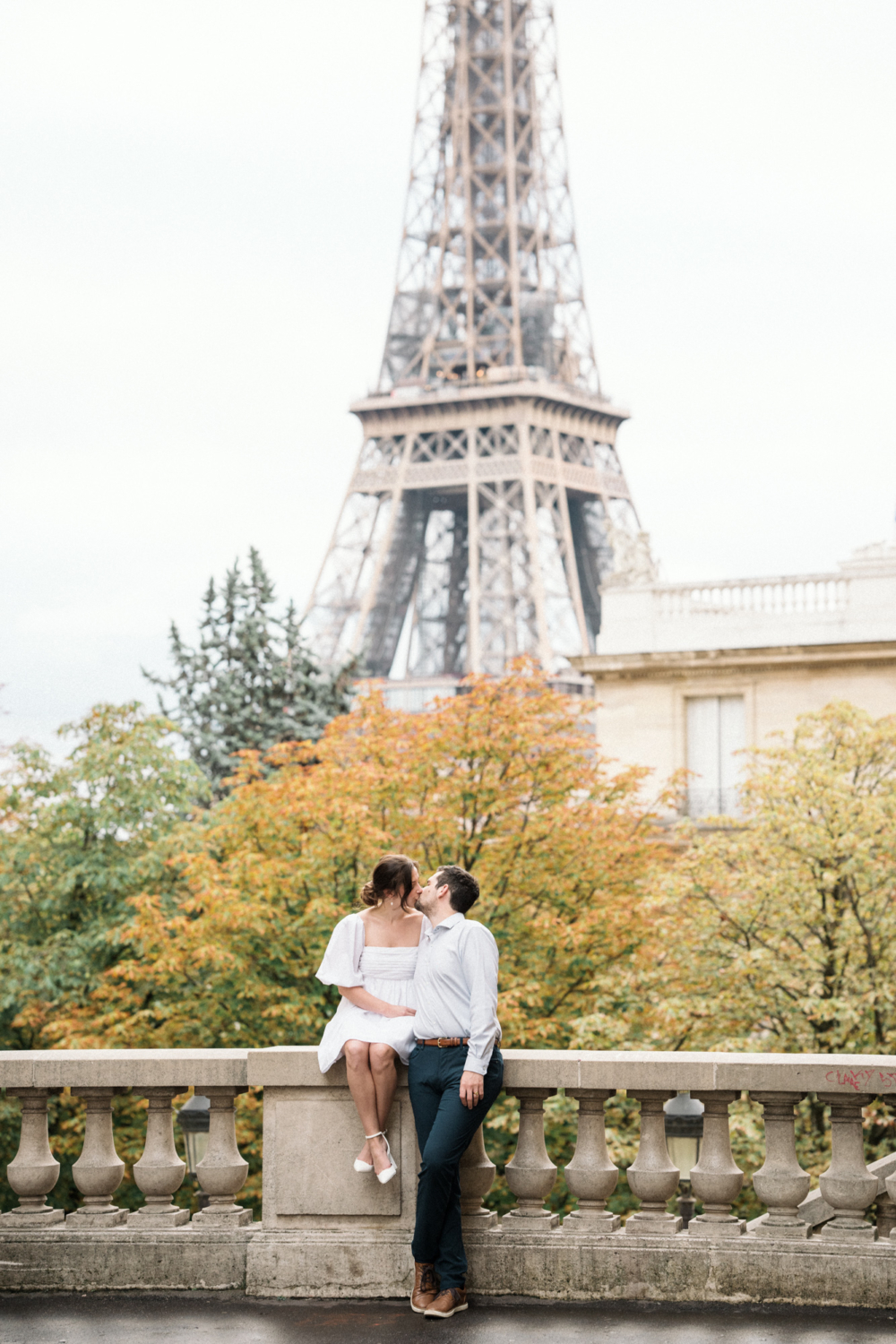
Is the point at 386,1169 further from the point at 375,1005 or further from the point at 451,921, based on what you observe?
the point at 451,921

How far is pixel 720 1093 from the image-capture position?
731 centimetres

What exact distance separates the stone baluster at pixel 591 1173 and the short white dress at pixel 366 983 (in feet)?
2.78

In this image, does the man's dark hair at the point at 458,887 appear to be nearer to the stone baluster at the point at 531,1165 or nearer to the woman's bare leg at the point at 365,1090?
the woman's bare leg at the point at 365,1090

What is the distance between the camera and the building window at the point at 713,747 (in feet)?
111

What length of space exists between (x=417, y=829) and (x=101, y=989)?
4.41 meters

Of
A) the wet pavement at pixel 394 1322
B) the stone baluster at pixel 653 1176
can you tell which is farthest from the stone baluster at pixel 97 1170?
the stone baluster at pixel 653 1176

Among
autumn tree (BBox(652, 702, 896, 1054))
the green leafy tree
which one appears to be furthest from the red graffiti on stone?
the green leafy tree

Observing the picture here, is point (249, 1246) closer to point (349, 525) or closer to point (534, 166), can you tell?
point (349, 525)

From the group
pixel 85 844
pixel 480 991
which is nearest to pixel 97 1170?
pixel 480 991

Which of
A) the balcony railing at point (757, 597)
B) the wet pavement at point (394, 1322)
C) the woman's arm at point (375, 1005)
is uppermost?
the balcony railing at point (757, 597)

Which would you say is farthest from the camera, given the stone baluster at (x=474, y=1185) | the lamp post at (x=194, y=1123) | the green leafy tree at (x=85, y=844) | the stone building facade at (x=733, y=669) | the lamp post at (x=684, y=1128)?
the stone building facade at (x=733, y=669)

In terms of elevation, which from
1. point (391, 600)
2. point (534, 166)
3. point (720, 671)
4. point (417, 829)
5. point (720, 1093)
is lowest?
point (720, 1093)

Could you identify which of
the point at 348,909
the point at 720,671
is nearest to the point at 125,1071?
the point at 348,909

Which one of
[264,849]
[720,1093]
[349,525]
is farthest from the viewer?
[349,525]
